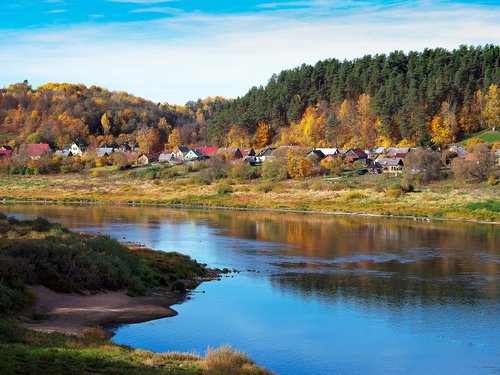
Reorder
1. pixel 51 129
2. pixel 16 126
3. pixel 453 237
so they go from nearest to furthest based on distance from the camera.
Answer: pixel 453 237 < pixel 51 129 < pixel 16 126

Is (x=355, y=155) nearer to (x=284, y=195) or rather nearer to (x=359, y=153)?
(x=359, y=153)

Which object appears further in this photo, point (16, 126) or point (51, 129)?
point (16, 126)

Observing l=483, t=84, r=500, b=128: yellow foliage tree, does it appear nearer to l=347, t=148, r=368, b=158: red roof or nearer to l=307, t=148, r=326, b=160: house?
l=347, t=148, r=368, b=158: red roof

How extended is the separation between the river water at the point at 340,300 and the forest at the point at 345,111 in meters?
49.0

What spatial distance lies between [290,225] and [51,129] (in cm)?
10005

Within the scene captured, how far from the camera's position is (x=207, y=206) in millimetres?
71500

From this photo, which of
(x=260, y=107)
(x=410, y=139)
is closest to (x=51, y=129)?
(x=260, y=107)

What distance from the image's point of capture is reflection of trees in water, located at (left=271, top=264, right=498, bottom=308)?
26469 millimetres

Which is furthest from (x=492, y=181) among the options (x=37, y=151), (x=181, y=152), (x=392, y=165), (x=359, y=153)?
(x=37, y=151)

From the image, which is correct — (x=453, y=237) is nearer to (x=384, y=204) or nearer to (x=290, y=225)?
(x=290, y=225)

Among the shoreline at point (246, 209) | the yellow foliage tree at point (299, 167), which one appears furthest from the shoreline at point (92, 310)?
the yellow foliage tree at point (299, 167)

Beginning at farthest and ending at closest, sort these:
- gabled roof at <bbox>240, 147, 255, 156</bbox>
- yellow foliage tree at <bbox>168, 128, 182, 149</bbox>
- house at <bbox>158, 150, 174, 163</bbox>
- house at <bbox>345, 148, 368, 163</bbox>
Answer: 1. yellow foliage tree at <bbox>168, 128, 182, 149</bbox>
2. house at <bbox>158, 150, 174, 163</bbox>
3. gabled roof at <bbox>240, 147, 255, 156</bbox>
4. house at <bbox>345, 148, 368, 163</bbox>

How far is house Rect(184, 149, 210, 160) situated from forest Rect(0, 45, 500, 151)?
9987 mm

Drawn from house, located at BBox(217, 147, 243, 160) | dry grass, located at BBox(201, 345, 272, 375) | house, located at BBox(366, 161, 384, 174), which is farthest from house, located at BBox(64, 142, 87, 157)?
dry grass, located at BBox(201, 345, 272, 375)
